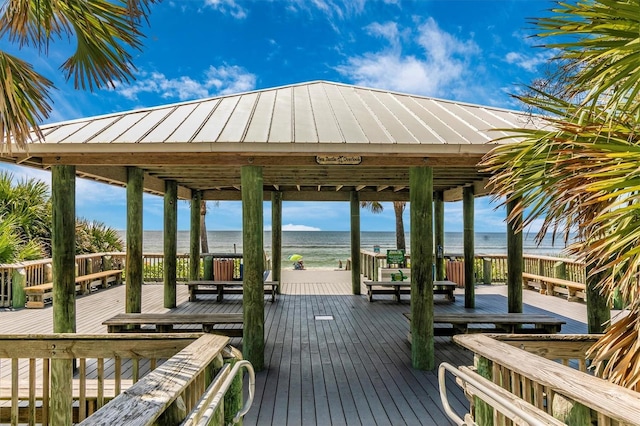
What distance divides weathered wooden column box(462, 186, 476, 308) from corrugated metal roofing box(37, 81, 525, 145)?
8.70ft

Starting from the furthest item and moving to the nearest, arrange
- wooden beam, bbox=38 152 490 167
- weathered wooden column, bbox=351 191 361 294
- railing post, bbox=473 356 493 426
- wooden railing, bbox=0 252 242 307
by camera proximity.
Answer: weathered wooden column, bbox=351 191 361 294 < wooden railing, bbox=0 252 242 307 < wooden beam, bbox=38 152 490 167 < railing post, bbox=473 356 493 426

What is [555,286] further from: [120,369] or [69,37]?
[69,37]

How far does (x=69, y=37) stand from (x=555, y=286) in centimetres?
1098

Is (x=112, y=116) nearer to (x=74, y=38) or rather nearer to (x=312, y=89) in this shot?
(x=74, y=38)

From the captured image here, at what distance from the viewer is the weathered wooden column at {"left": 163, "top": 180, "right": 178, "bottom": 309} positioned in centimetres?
781

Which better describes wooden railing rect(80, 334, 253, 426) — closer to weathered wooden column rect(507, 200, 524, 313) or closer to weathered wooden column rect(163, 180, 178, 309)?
weathered wooden column rect(507, 200, 524, 313)

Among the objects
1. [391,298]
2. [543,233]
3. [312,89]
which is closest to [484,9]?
[312,89]

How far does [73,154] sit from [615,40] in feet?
16.2

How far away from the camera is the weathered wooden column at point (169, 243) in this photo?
25.6ft

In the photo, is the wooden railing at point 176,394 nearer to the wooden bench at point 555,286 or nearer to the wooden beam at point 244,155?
the wooden beam at point 244,155

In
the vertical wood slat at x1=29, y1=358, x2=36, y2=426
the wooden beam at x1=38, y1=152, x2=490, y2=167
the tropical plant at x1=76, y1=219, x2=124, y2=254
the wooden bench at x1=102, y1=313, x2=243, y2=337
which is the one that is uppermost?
the wooden beam at x1=38, y1=152, x2=490, y2=167

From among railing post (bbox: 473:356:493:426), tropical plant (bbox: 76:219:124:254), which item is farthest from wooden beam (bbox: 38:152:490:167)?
tropical plant (bbox: 76:219:124:254)

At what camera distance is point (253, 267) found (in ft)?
15.0

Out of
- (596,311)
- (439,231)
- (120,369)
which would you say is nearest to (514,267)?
(596,311)
